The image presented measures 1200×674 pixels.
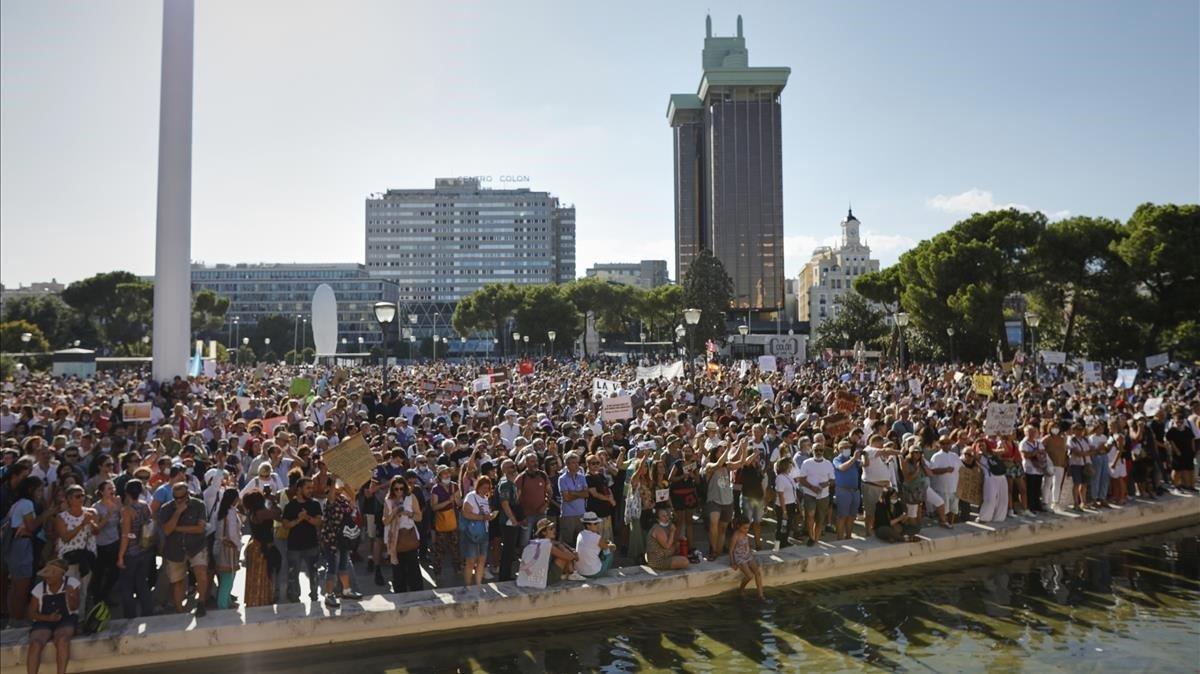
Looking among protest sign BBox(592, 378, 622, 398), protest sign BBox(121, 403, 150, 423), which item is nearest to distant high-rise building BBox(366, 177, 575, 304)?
protest sign BBox(592, 378, 622, 398)

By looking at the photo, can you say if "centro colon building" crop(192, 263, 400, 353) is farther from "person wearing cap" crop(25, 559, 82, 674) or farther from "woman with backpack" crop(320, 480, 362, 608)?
"person wearing cap" crop(25, 559, 82, 674)

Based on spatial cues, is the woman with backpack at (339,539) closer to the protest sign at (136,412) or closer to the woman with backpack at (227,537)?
the woman with backpack at (227,537)

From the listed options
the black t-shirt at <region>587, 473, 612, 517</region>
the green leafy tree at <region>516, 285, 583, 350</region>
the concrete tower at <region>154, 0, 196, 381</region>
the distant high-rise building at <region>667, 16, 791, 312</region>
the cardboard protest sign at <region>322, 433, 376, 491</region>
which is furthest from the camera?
the distant high-rise building at <region>667, 16, 791, 312</region>

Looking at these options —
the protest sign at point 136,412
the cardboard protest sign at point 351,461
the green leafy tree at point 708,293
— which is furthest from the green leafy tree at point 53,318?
the cardboard protest sign at point 351,461

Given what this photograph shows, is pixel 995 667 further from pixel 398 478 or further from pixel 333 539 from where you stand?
pixel 333 539

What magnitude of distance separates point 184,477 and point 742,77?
13454 centimetres

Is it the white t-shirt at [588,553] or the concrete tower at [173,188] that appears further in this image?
the concrete tower at [173,188]

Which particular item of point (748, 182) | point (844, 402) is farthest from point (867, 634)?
point (748, 182)

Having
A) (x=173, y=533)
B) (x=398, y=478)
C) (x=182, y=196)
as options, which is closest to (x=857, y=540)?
(x=398, y=478)

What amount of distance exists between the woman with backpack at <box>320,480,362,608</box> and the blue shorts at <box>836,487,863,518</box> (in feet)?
22.0

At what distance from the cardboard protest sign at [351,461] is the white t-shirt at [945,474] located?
8.28 m

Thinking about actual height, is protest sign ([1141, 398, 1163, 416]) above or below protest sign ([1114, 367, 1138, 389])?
below

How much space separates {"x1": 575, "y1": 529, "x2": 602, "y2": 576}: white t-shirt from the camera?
975cm

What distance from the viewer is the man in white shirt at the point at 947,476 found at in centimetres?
1209
